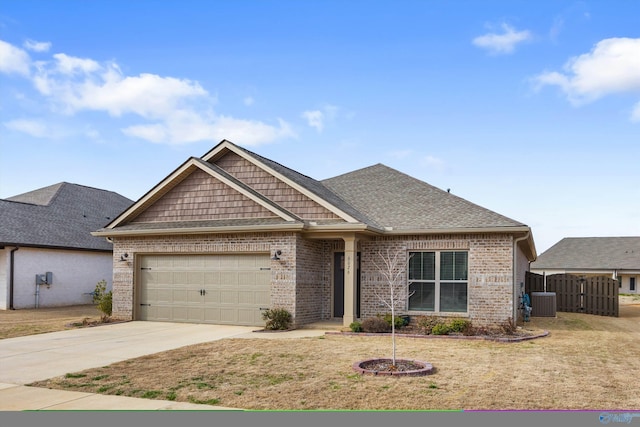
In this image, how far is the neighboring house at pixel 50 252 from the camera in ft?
78.6

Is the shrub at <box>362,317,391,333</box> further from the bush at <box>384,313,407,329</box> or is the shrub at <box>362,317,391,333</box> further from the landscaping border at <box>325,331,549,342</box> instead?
the bush at <box>384,313,407,329</box>

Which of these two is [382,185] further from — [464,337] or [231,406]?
[231,406]

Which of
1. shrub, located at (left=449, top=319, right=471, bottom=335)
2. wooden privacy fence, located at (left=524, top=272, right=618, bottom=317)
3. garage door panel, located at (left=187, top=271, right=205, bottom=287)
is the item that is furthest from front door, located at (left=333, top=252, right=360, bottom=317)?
wooden privacy fence, located at (left=524, top=272, right=618, bottom=317)

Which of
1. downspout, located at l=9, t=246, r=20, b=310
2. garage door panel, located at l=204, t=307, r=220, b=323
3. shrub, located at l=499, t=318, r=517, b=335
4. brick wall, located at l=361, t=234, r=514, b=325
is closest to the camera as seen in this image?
shrub, located at l=499, t=318, r=517, b=335

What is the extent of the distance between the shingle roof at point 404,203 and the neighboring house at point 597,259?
30.8 metres

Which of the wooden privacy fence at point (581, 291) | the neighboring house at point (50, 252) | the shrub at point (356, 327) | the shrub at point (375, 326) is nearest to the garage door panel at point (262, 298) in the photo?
the shrub at point (356, 327)

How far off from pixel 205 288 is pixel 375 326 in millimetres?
5750

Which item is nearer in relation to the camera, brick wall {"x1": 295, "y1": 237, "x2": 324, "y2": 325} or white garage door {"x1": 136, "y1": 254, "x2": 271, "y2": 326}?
brick wall {"x1": 295, "y1": 237, "x2": 324, "y2": 325}

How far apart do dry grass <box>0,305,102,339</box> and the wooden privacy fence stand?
18.0 meters

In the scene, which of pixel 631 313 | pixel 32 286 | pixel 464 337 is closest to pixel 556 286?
pixel 631 313

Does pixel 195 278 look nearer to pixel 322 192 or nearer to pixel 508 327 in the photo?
pixel 322 192

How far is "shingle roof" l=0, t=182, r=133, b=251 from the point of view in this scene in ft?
82.2

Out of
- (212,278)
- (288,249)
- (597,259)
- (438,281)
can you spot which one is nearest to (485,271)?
(438,281)

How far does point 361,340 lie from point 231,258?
5.55m
